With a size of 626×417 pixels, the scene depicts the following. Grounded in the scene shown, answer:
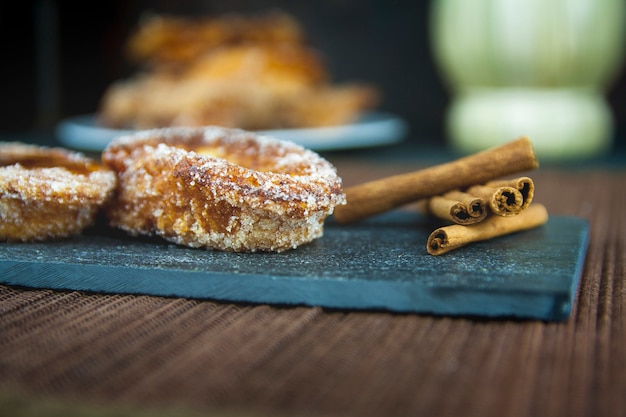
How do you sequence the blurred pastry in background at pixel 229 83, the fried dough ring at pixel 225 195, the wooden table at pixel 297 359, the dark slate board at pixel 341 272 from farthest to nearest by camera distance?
the blurred pastry in background at pixel 229 83 < the fried dough ring at pixel 225 195 < the dark slate board at pixel 341 272 < the wooden table at pixel 297 359

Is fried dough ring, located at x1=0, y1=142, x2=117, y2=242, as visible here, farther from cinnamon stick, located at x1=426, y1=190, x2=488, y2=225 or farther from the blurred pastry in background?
the blurred pastry in background

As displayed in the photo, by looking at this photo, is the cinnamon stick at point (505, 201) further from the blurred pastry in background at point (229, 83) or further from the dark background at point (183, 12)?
the dark background at point (183, 12)

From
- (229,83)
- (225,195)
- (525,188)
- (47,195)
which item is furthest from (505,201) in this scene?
(229,83)

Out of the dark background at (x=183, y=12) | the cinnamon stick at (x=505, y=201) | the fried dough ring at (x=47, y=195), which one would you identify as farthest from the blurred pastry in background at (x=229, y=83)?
the cinnamon stick at (x=505, y=201)

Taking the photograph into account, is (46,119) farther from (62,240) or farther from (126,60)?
(62,240)

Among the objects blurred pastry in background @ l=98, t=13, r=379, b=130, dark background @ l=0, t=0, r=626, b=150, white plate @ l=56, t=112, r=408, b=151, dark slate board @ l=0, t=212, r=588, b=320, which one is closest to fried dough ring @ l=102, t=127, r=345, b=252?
dark slate board @ l=0, t=212, r=588, b=320

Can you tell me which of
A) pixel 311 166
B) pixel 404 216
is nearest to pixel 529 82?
pixel 404 216
